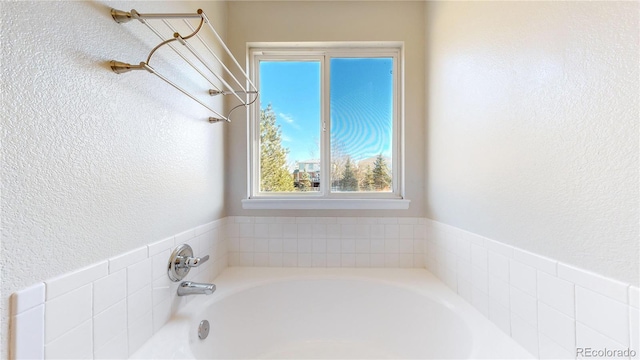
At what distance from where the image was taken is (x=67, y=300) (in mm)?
604

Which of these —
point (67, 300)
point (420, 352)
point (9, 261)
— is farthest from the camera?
point (420, 352)

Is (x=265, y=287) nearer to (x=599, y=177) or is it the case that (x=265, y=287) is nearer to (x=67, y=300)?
(x=67, y=300)

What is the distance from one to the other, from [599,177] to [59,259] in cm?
137

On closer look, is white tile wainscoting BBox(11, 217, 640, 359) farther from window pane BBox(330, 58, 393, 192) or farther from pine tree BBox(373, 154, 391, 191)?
window pane BBox(330, 58, 393, 192)

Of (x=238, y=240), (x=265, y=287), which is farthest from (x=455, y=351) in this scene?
(x=238, y=240)

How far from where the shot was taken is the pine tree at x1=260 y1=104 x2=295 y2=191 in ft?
5.92

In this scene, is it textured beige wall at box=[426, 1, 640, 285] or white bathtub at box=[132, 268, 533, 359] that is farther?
white bathtub at box=[132, 268, 533, 359]

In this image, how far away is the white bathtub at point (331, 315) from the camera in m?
1.18

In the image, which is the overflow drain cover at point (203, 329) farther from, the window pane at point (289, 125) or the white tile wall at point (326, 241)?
the window pane at point (289, 125)

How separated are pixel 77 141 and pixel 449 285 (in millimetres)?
1685

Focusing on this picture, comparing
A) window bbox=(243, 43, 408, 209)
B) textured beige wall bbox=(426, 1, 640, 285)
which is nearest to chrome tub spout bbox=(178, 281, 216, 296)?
window bbox=(243, 43, 408, 209)

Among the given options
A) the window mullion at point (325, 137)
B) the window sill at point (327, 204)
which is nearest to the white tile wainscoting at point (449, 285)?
the window sill at point (327, 204)

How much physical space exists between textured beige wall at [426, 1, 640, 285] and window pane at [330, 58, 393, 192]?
1.83ft

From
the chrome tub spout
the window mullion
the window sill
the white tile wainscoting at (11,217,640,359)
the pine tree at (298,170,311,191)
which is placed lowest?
the chrome tub spout
